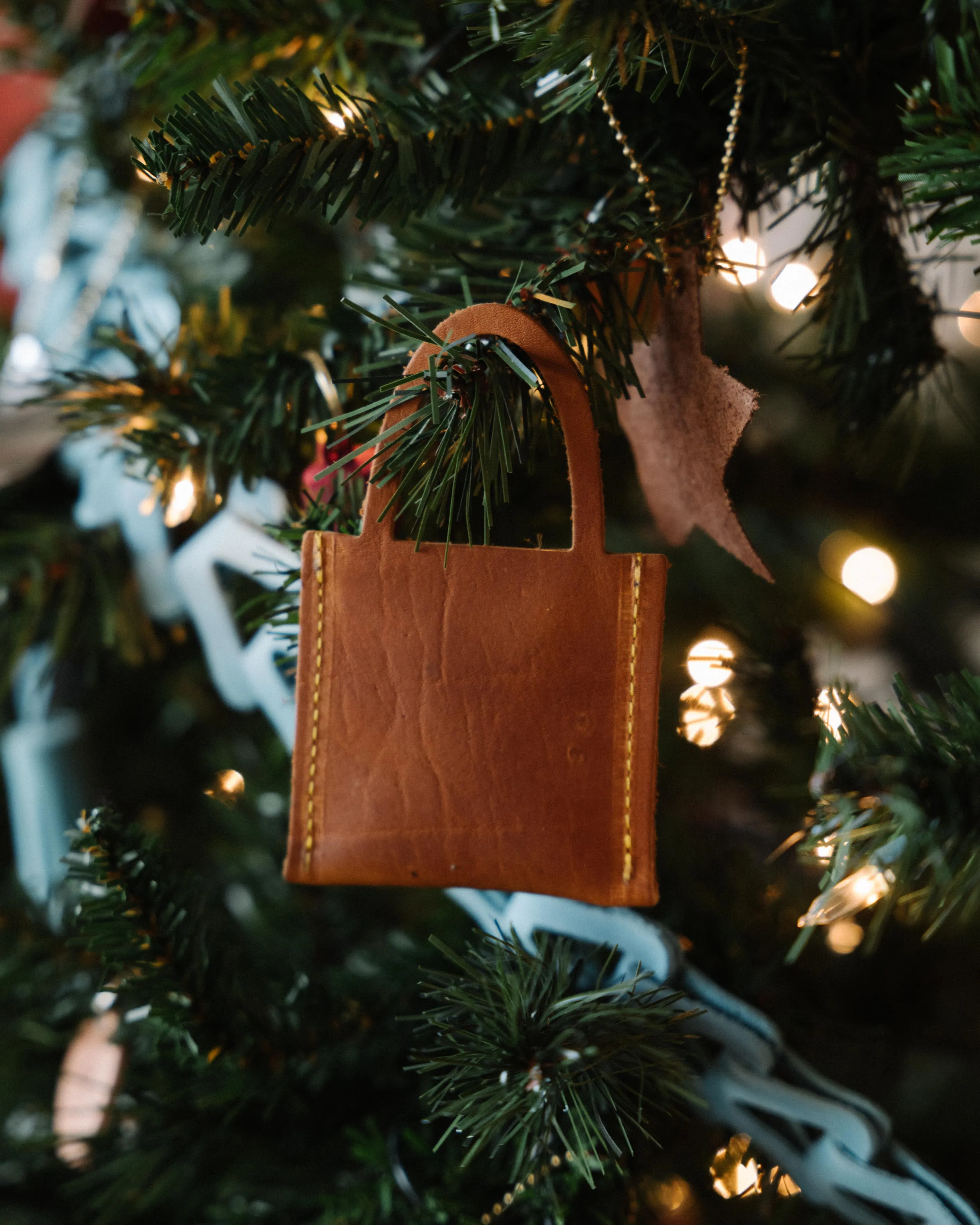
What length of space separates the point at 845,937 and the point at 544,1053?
0.30 metres

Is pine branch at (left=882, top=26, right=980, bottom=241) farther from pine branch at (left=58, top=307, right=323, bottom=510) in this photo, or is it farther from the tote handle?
pine branch at (left=58, top=307, right=323, bottom=510)

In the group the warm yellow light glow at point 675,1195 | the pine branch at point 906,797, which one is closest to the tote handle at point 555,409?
the pine branch at point 906,797

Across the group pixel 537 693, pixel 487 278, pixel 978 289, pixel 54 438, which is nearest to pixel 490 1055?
pixel 537 693

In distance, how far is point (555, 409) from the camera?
32 cm

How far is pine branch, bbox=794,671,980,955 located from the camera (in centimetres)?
25

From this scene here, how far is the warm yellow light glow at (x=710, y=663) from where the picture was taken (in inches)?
17.4

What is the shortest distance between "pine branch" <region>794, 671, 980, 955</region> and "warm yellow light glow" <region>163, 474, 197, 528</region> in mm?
337

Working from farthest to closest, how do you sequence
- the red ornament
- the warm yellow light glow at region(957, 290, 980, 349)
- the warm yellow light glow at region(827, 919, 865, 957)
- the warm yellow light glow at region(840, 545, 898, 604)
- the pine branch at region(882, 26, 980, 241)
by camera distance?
the warm yellow light glow at region(957, 290, 980, 349) < the warm yellow light glow at region(840, 545, 898, 604) < the warm yellow light glow at region(827, 919, 865, 957) < the red ornament < the pine branch at region(882, 26, 980, 241)

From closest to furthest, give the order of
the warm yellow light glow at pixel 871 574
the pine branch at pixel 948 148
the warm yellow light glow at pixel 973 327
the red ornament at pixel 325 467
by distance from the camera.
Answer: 1. the pine branch at pixel 948 148
2. the red ornament at pixel 325 467
3. the warm yellow light glow at pixel 871 574
4. the warm yellow light glow at pixel 973 327

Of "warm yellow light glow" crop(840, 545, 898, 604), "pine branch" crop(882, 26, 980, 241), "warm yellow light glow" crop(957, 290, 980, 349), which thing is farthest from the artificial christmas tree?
"warm yellow light glow" crop(957, 290, 980, 349)

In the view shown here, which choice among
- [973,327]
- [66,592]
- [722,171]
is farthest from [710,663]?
[973,327]

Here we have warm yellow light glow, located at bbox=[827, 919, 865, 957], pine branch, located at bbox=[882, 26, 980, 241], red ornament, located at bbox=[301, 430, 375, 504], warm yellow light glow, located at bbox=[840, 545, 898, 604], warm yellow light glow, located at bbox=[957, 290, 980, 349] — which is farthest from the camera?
warm yellow light glow, located at bbox=[957, 290, 980, 349]

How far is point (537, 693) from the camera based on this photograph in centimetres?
31

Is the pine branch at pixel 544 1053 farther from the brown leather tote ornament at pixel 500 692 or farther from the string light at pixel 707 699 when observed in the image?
the string light at pixel 707 699
